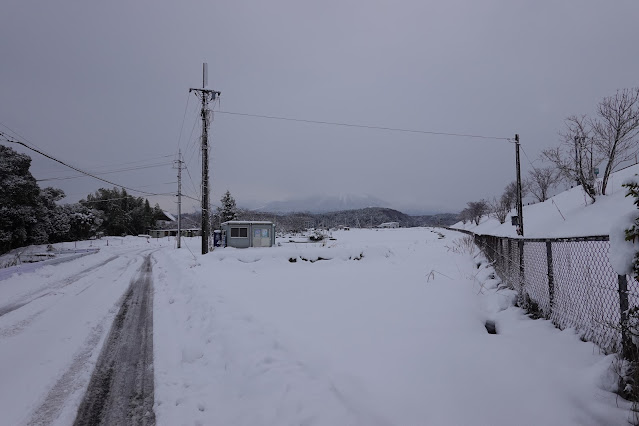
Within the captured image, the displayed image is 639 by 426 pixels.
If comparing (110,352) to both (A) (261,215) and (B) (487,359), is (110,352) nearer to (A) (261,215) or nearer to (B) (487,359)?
Answer: (B) (487,359)

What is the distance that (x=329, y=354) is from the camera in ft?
13.9

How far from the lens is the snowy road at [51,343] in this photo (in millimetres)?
3619

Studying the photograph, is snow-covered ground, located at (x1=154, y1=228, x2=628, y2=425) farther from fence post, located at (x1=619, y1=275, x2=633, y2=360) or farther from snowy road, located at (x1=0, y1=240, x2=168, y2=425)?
snowy road, located at (x1=0, y1=240, x2=168, y2=425)

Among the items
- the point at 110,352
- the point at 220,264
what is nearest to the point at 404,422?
the point at 110,352

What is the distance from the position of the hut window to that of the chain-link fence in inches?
895

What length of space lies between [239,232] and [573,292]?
25.1m

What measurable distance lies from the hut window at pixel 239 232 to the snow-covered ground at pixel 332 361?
19313mm

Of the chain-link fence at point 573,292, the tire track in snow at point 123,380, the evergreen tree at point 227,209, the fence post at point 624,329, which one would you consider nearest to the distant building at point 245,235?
the tire track in snow at point 123,380

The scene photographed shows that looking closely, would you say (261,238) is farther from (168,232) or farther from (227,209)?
(168,232)

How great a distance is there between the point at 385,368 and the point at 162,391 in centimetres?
272

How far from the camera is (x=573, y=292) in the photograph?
17.5ft

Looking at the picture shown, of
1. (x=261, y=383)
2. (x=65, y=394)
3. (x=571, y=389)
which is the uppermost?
(x=571, y=389)

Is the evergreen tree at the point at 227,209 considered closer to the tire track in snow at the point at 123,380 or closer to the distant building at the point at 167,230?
the distant building at the point at 167,230

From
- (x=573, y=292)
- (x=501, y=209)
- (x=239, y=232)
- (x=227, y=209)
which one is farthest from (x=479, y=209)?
(x=573, y=292)
